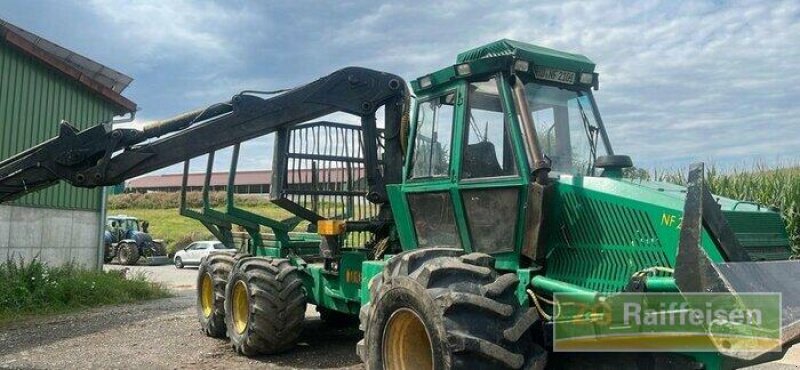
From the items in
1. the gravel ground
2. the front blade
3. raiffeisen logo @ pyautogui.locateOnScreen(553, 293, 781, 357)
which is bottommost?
the gravel ground

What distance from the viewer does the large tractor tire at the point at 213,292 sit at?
31.2 feet

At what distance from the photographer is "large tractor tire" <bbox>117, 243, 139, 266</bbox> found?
30.9m

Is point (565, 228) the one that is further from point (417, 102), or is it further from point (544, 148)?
point (417, 102)

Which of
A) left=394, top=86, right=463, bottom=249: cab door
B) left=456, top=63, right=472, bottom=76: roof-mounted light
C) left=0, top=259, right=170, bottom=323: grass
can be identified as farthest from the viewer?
left=0, top=259, right=170, bottom=323: grass

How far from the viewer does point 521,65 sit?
5578mm

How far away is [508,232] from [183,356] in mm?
4989

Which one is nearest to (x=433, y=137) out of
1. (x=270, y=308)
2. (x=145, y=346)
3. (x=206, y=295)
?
(x=270, y=308)

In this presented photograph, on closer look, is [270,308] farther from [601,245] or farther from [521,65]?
[601,245]

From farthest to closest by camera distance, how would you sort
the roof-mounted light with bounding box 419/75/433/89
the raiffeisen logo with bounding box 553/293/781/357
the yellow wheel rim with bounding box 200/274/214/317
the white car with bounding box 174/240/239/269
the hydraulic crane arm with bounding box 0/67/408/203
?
the white car with bounding box 174/240/239/269, the yellow wheel rim with bounding box 200/274/214/317, the hydraulic crane arm with bounding box 0/67/408/203, the roof-mounted light with bounding box 419/75/433/89, the raiffeisen logo with bounding box 553/293/781/357

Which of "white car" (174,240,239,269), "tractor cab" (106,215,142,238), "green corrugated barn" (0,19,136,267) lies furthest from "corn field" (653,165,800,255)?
"tractor cab" (106,215,142,238)

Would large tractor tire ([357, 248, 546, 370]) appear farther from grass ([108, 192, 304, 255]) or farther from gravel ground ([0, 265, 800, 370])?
grass ([108, 192, 304, 255])

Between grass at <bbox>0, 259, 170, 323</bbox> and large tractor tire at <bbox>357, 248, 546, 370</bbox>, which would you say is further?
grass at <bbox>0, 259, 170, 323</bbox>

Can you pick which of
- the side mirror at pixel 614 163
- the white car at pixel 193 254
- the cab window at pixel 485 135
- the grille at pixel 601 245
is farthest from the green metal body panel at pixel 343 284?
the white car at pixel 193 254

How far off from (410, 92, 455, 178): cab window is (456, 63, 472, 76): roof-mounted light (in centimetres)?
25
